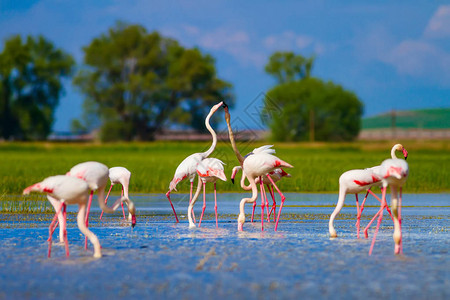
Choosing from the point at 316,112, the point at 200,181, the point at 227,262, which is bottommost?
the point at 227,262

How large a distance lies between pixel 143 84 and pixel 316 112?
2306cm

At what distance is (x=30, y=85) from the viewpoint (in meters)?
81.6

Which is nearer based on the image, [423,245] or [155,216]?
[423,245]

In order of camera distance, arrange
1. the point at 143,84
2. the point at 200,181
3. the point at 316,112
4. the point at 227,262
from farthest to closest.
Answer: the point at 316,112, the point at 143,84, the point at 200,181, the point at 227,262

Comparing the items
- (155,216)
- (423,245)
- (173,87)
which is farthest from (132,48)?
(423,245)

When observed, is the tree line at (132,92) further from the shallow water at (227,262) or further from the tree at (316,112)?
the shallow water at (227,262)

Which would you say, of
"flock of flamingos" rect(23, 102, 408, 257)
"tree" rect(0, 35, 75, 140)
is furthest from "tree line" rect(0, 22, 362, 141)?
"flock of flamingos" rect(23, 102, 408, 257)

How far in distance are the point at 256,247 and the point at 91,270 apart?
8.31 feet

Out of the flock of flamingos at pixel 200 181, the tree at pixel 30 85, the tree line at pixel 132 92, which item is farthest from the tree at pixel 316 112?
the flock of flamingos at pixel 200 181

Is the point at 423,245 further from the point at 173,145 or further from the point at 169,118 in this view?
the point at 169,118

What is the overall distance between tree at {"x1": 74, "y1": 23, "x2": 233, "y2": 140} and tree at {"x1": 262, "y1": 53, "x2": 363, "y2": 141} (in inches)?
379

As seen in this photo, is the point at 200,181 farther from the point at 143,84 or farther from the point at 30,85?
the point at 30,85

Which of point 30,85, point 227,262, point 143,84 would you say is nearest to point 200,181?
point 227,262

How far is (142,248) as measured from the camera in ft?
31.8
